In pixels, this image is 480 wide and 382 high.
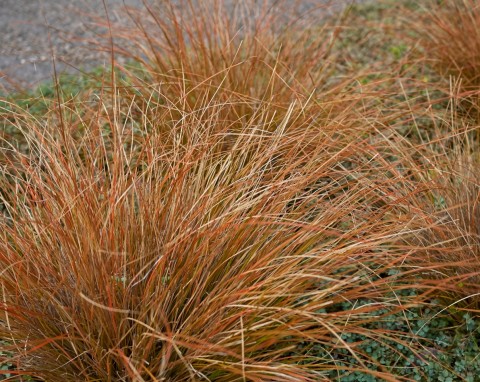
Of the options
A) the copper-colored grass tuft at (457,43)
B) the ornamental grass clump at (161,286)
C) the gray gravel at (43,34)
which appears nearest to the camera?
the ornamental grass clump at (161,286)

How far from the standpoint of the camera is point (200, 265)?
2.40 meters

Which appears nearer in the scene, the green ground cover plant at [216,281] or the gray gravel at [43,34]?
the green ground cover plant at [216,281]

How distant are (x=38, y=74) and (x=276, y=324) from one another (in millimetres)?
3226

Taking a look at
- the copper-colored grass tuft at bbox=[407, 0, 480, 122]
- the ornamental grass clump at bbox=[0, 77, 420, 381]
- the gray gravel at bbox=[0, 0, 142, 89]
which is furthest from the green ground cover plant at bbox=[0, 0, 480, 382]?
the gray gravel at bbox=[0, 0, 142, 89]

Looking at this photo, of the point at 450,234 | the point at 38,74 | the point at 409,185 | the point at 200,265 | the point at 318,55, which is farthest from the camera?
the point at 38,74

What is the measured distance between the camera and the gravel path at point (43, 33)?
4.71 m

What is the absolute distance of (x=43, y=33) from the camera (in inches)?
208

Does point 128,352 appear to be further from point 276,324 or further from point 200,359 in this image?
point 276,324

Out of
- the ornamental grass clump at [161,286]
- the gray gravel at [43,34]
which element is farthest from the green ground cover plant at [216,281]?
the gray gravel at [43,34]

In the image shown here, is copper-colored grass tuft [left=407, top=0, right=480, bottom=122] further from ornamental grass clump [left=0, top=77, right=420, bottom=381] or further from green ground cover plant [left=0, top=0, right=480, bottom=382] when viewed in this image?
ornamental grass clump [left=0, top=77, right=420, bottom=381]

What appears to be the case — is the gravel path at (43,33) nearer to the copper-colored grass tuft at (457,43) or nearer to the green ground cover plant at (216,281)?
the copper-colored grass tuft at (457,43)

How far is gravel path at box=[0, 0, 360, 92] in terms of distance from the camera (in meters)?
4.71

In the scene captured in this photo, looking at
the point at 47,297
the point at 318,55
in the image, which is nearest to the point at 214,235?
the point at 47,297

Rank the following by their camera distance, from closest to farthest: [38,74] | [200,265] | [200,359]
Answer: [200,359]
[200,265]
[38,74]
